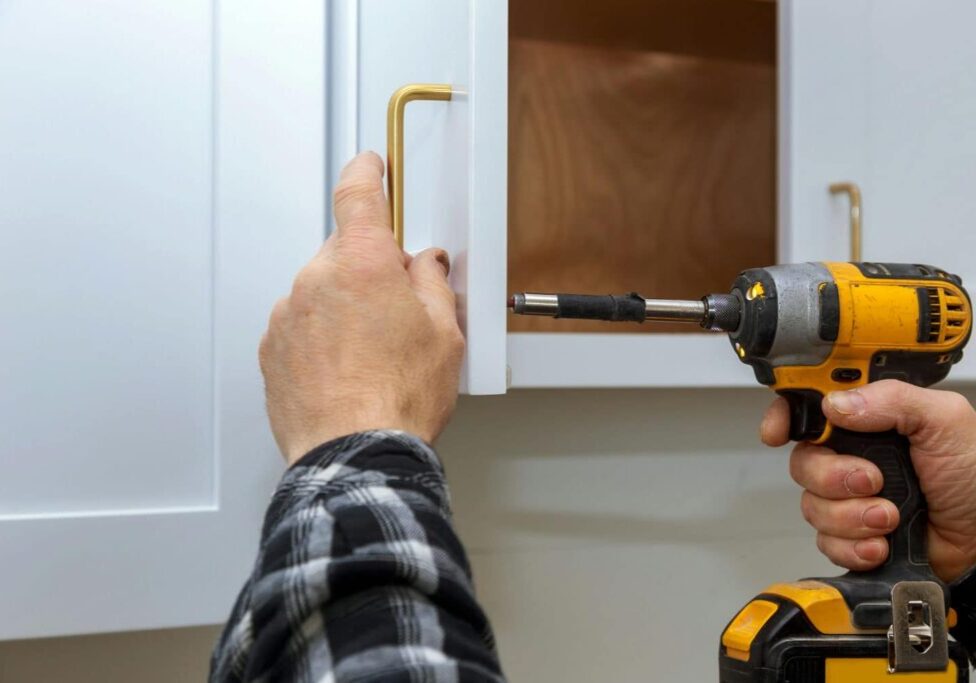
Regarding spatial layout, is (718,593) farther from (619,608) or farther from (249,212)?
(249,212)

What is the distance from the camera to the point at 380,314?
557 mm

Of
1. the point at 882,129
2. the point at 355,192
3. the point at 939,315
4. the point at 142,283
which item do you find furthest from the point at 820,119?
the point at 142,283

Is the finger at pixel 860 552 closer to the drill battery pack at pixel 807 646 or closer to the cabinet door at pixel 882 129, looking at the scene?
the drill battery pack at pixel 807 646

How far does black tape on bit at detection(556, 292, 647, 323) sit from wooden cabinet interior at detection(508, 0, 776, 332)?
0.43m

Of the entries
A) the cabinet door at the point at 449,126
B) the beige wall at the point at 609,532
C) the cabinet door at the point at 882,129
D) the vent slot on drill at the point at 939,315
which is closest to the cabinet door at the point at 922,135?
the cabinet door at the point at 882,129

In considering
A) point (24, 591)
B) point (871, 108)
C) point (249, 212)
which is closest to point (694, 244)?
point (871, 108)

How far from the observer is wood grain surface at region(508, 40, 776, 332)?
42.5 inches

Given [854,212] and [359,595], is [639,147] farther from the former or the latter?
[359,595]

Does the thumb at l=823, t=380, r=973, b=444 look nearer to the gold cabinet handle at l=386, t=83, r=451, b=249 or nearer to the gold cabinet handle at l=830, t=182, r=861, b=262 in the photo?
the gold cabinet handle at l=830, t=182, r=861, b=262

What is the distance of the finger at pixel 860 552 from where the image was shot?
2.25 ft

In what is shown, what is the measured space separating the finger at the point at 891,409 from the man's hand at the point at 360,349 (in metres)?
0.30

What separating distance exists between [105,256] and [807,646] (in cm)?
60

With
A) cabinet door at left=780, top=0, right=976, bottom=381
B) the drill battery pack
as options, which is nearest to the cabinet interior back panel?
the drill battery pack

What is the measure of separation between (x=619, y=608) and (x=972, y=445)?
0.49 metres
